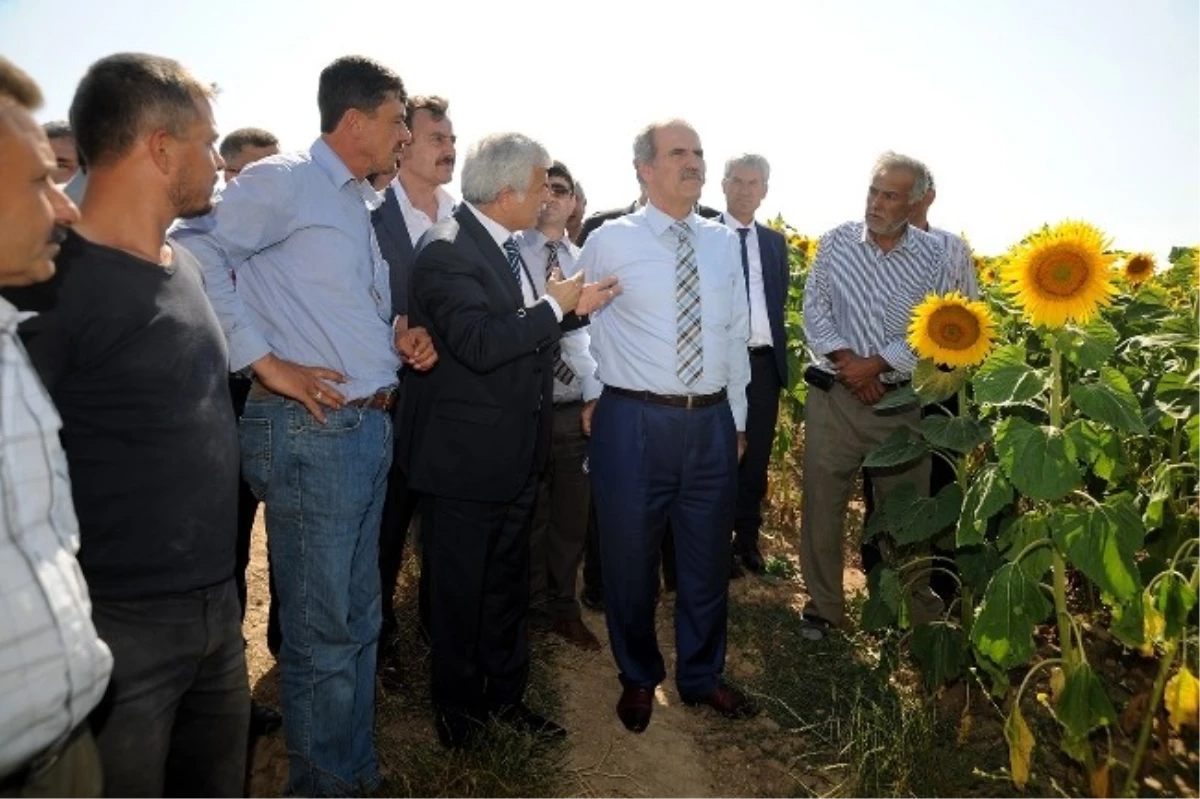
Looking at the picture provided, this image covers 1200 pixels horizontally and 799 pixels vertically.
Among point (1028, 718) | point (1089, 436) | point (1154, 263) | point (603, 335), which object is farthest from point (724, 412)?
point (1154, 263)

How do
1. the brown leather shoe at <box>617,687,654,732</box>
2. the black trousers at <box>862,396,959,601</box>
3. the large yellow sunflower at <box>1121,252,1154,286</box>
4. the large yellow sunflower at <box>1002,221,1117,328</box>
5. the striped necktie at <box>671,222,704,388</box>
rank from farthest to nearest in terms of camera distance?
1. the large yellow sunflower at <box>1121,252,1154,286</box>
2. the black trousers at <box>862,396,959,601</box>
3. the brown leather shoe at <box>617,687,654,732</box>
4. the striped necktie at <box>671,222,704,388</box>
5. the large yellow sunflower at <box>1002,221,1117,328</box>

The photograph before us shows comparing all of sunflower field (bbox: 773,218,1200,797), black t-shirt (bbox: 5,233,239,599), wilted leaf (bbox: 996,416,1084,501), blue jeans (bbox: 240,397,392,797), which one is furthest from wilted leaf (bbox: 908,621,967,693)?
black t-shirt (bbox: 5,233,239,599)

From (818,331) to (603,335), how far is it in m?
1.41

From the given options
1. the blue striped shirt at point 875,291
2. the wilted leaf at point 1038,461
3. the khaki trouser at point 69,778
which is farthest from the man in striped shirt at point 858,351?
the khaki trouser at point 69,778

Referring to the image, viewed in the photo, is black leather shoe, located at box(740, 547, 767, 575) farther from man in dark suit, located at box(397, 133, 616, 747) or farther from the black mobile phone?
man in dark suit, located at box(397, 133, 616, 747)

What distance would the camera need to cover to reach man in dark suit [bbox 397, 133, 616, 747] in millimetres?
3127

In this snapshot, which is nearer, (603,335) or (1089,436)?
(1089,436)

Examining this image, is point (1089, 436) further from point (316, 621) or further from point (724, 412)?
point (316, 621)

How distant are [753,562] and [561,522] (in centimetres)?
155

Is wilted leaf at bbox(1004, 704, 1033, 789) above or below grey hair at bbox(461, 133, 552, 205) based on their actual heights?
below

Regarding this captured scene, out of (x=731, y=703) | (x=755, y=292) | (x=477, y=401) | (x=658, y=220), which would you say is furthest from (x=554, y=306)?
(x=755, y=292)

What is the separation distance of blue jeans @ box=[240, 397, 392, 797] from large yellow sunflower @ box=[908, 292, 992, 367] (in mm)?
2218

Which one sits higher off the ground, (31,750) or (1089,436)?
(1089,436)

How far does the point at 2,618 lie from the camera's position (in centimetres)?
128
